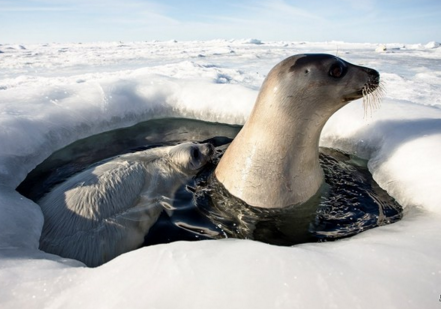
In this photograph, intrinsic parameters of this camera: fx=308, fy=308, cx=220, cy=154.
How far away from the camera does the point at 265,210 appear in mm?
1959

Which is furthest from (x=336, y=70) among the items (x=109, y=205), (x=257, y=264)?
(x=109, y=205)

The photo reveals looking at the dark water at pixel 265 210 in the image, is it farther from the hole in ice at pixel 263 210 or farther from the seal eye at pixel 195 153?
the seal eye at pixel 195 153

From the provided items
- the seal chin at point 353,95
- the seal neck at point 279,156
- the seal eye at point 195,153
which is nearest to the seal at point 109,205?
the seal eye at point 195,153

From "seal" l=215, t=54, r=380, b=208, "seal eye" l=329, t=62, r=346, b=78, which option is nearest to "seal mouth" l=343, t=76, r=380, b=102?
"seal" l=215, t=54, r=380, b=208

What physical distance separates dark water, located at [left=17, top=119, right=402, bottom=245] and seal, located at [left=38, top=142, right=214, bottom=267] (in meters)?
0.12

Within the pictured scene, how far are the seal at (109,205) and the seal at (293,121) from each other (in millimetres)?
663

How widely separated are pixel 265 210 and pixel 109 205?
996 mm

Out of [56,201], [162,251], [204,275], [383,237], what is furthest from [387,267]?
[56,201]

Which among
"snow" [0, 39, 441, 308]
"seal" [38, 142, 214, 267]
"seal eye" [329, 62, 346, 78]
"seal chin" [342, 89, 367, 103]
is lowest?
"seal" [38, 142, 214, 267]

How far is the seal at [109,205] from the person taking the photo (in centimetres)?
168

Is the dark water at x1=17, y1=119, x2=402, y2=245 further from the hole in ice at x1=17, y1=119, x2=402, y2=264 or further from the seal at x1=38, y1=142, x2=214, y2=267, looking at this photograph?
the seal at x1=38, y1=142, x2=214, y2=267

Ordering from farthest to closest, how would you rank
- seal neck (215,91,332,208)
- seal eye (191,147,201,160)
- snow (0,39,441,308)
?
seal eye (191,147,201,160) → seal neck (215,91,332,208) → snow (0,39,441,308)

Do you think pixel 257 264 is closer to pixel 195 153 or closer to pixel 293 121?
pixel 293 121

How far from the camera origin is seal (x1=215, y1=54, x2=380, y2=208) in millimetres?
Answer: 1904
